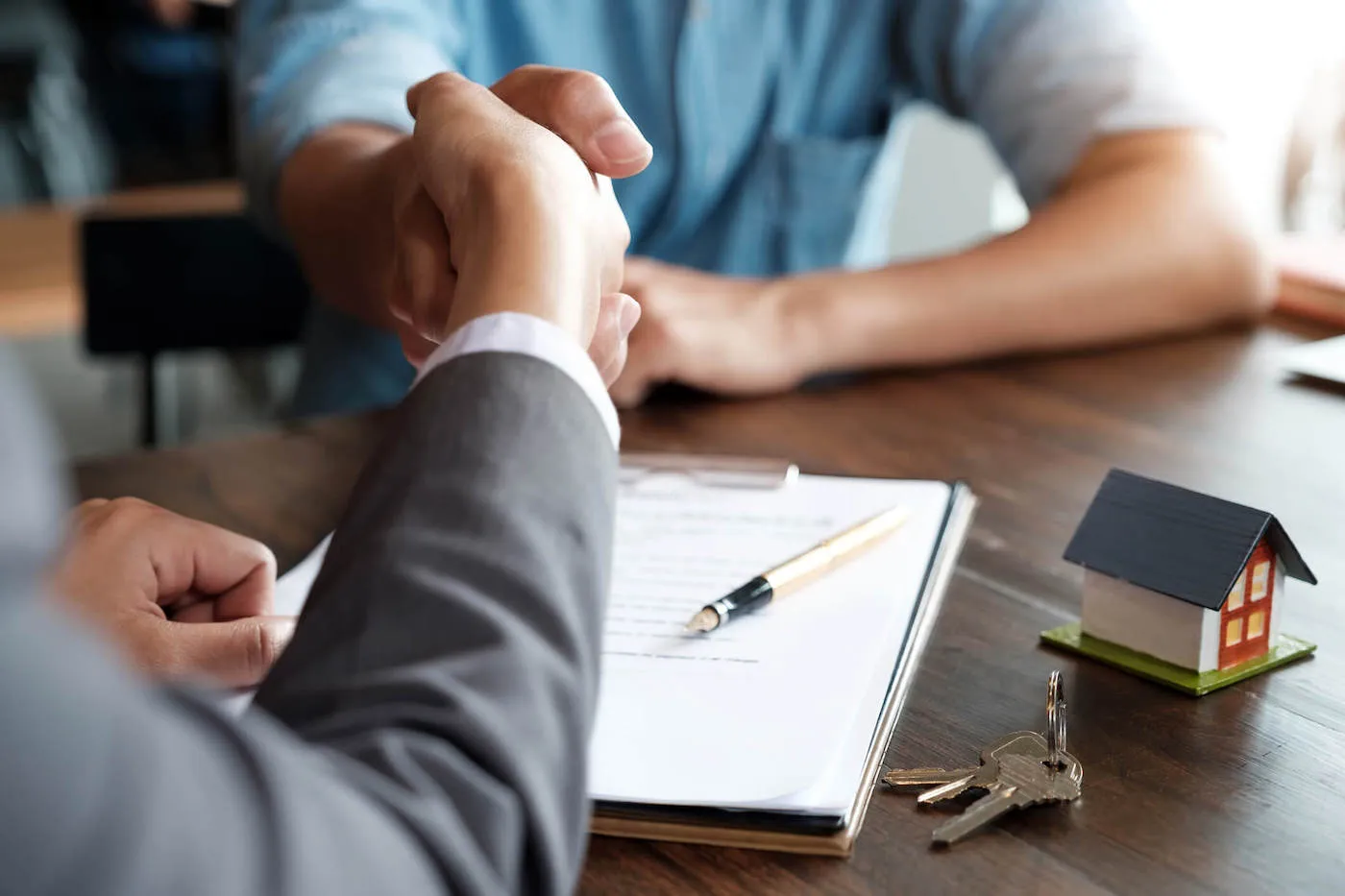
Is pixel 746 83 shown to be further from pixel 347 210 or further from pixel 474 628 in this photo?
pixel 474 628

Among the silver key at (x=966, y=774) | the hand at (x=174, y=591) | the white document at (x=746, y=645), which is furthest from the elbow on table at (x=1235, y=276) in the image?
the hand at (x=174, y=591)

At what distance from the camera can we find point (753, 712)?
1.64 ft

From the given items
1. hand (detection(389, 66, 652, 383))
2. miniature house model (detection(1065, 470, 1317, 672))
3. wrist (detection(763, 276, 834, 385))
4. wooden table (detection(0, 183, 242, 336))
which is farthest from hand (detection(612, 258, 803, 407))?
wooden table (detection(0, 183, 242, 336))

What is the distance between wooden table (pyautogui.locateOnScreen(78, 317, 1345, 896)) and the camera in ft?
1.39

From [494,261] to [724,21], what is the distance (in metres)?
0.90

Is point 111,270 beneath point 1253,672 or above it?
beneath

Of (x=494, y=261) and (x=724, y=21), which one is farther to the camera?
(x=724, y=21)

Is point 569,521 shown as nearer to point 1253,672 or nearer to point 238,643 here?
point 238,643

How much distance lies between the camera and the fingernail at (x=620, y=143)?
0.57m

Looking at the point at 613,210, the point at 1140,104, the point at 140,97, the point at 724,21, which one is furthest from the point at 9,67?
the point at 613,210

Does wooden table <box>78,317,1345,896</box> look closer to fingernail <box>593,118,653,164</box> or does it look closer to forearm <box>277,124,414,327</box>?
forearm <box>277,124,414,327</box>

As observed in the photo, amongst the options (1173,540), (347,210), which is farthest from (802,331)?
(1173,540)

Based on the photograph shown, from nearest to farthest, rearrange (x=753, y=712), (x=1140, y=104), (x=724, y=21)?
(x=753, y=712)
(x=1140, y=104)
(x=724, y=21)

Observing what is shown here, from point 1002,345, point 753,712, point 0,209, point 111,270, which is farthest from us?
point 0,209
